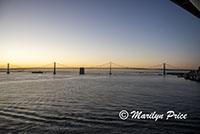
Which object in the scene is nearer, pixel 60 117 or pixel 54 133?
pixel 54 133

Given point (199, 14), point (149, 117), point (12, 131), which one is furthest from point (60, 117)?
point (199, 14)

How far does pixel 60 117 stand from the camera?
246 inches

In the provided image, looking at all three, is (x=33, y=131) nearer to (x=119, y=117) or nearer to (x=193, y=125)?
(x=119, y=117)

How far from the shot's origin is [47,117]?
624cm

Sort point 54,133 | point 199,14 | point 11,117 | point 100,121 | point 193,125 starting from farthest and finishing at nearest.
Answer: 1. point 199,14
2. point 11,117
3. point 100,121
4. point 193,125
5. point 54,133

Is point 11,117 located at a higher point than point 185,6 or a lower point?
lower

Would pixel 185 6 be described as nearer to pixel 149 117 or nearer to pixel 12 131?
pixel 149 117

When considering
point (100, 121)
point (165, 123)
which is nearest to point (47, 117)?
point (100, 121)

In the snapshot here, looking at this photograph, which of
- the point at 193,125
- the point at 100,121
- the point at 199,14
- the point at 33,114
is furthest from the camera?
the point at 199,14

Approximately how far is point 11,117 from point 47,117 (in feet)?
5.16

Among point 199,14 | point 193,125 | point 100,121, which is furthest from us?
point 199,14

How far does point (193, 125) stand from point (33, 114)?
6.82 m

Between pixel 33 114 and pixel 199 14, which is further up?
pixel 199 14

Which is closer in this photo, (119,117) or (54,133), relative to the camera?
(54,133)
